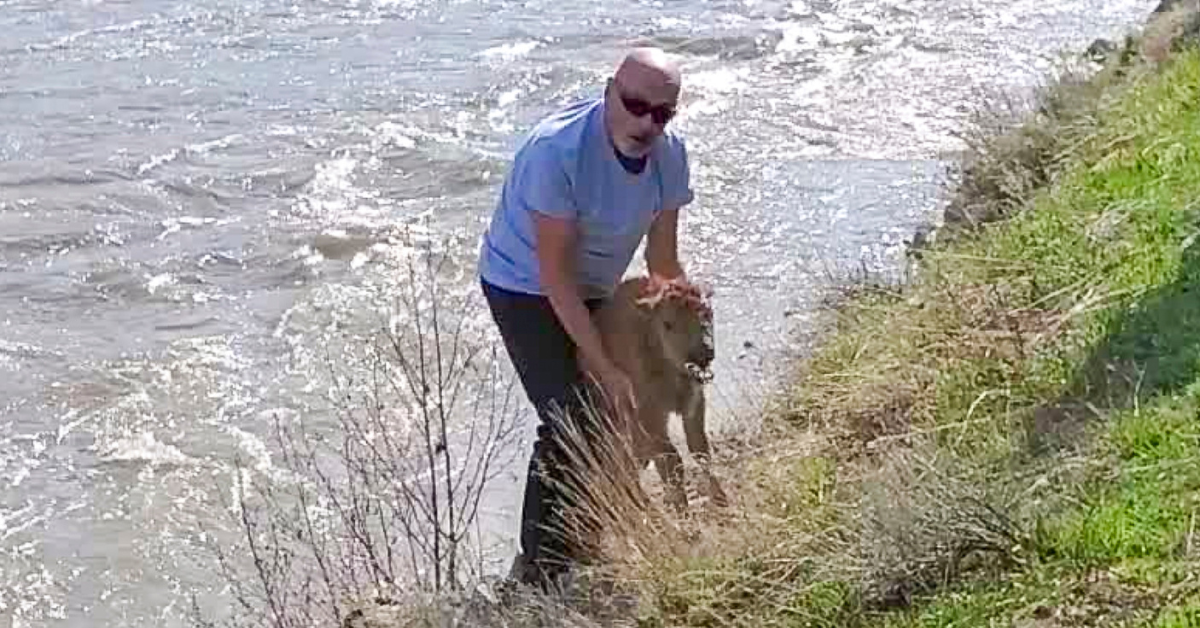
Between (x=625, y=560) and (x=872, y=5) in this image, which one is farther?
(x=872, y=5)

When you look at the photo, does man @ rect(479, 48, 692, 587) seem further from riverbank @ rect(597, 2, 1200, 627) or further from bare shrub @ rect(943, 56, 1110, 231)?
bare shrub @ rect(943, 56, 1110, 231)

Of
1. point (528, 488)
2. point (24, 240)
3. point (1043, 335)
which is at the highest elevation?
point (1043, 335)

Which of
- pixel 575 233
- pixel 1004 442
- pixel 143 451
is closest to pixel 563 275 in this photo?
pixel 575 233

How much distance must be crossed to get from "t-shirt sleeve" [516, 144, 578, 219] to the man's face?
7.7 inches

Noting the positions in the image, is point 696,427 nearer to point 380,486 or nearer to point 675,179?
point 675,179

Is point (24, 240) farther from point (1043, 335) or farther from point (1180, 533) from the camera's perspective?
point (1180, 533)

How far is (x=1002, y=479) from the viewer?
17.7ft

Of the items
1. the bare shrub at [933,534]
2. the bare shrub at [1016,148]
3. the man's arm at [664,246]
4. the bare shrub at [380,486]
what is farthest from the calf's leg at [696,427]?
the bare shrub at [1016,148]

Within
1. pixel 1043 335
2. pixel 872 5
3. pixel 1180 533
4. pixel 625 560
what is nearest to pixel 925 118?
pixel 872 5

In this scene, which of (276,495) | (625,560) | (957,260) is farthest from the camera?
(276,495)

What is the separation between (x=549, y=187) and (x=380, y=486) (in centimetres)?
253

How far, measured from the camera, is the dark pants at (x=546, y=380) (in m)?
6.42

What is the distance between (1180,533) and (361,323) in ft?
22.5

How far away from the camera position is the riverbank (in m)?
4.82
